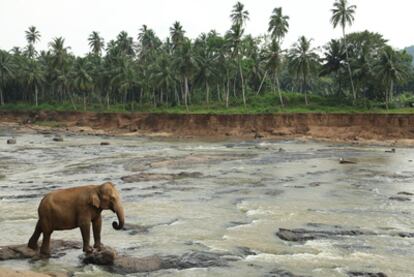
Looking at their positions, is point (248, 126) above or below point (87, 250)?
above

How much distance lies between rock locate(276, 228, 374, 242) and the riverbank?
4283cm

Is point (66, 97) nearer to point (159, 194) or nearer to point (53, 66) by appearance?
point (53, 66)

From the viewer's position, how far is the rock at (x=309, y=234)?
1441 centimetres

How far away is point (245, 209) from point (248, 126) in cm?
4890

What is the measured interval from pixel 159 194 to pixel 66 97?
98468mm

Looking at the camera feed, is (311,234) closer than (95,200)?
No

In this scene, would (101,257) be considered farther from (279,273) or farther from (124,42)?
(124,42)

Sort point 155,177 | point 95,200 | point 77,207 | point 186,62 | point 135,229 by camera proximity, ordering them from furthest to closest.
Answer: point 186,62
point 155,177
point 135,229
point 77,207
point 95,200

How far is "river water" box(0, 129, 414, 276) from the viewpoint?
40.3ft

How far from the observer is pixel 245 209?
19141mm

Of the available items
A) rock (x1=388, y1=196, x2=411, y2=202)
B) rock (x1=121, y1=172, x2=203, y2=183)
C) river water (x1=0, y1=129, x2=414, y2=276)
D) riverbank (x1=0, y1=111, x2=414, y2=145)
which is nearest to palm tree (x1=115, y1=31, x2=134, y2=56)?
riverbank (x1=0, y1=111, x2=414, y2=145)

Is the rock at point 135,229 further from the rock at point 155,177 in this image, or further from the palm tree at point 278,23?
the palm tree at point 278,23

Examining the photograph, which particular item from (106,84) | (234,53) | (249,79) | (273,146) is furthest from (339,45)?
(106,84)

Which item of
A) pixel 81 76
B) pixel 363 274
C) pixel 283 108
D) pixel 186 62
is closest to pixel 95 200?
pixel 363 274
